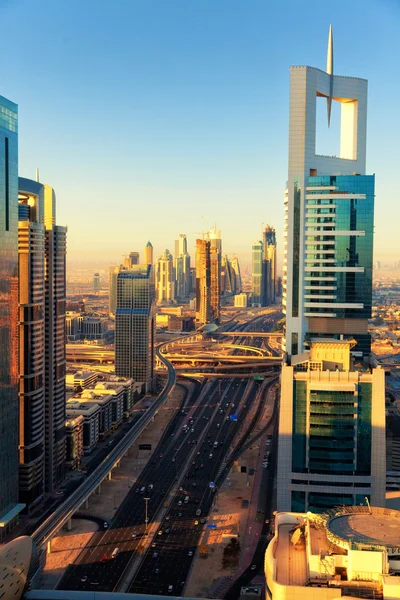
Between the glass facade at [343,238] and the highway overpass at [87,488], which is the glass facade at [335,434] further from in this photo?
the highway overpass at [87,488]

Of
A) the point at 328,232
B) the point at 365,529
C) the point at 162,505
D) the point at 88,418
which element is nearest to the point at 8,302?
the point at 162,505

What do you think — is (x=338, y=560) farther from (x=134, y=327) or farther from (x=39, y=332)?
(x=134, y=327)

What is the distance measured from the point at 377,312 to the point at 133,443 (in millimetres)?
141918

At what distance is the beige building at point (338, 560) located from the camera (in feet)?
80.9

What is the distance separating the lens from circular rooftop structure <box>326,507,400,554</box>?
2569 cm

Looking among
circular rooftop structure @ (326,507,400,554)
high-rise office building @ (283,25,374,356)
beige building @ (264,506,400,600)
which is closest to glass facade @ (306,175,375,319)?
high-rise office building @ (283,25,374,356)

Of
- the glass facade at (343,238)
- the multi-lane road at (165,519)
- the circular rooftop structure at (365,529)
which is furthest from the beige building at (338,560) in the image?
the glass facade at (343,238)

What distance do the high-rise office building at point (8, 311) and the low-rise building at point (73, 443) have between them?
12344 mm

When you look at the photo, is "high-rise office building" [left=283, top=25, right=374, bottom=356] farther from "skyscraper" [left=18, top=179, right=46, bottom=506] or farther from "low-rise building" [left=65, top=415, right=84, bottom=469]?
"low-rise building" [left=65, top=415, right=84, bottom=469]

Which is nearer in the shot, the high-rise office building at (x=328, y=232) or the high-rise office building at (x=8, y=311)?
the high-rise office building at (x=8, y=311)

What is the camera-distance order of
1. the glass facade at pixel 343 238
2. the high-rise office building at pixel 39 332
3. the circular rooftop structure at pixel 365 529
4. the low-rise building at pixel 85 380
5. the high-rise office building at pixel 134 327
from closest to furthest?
the circular rooftop structure at pixel 365 529 → the high-rise office building at pixel 39 332 → the glass facade at pixel 343 238 → the low-rise building at pixel 85 380 → the high-rise office building at pixel 134 327

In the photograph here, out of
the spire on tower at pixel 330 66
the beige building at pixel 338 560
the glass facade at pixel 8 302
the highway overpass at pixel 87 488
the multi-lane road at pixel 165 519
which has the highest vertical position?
the spire on tower at pixel 330 66

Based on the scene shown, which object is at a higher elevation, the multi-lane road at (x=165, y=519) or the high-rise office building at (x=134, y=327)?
the high-rise office building at (x=134, y=327)

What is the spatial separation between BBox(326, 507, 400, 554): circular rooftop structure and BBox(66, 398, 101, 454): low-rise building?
37.7 m
